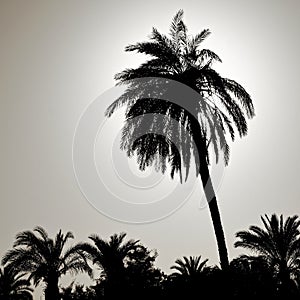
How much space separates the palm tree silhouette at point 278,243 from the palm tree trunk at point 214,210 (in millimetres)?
9861

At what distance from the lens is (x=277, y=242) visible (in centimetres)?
2862

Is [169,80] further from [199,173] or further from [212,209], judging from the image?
[212,209]

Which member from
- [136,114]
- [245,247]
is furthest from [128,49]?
[245,247]

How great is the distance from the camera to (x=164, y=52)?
21.8 metres

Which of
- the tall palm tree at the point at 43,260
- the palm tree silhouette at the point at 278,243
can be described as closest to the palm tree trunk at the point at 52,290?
the tall palm tree at the point at 43,260

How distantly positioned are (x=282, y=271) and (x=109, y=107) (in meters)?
14.7

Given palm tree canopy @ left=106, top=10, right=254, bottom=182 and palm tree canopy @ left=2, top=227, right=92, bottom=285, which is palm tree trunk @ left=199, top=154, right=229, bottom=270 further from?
palm tree canopy @ left=2, top=227, right=92, bottom=285

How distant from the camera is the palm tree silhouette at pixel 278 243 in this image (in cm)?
2817

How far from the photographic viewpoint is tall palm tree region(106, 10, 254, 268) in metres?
20.9

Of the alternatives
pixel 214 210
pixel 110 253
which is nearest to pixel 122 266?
pixel 110 253

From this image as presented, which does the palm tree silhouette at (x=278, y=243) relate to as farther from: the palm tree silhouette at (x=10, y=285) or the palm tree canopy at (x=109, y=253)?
the palm tree silhouette at (x=10, y=285)

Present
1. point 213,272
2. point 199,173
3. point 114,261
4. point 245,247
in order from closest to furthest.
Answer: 1. point 213,272
2. point 199,173
3. point 114,261
4. point 245,247

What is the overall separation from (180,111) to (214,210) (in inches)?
189

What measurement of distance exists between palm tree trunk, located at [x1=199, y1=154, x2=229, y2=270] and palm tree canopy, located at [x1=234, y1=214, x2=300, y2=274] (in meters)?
9.92
